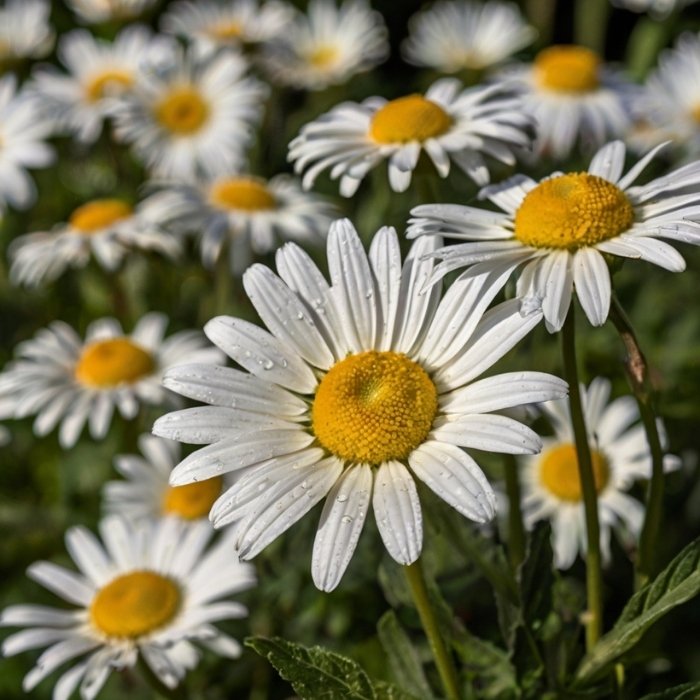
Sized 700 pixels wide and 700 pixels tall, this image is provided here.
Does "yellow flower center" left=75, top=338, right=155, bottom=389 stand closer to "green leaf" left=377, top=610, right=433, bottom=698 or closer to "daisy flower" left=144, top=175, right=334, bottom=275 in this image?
"daisy flower" left=144, top=175, right=334, bottom=275

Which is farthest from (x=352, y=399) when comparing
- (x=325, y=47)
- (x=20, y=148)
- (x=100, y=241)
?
(x=325, y=47)

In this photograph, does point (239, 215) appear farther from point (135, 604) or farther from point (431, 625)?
point (431, 625)

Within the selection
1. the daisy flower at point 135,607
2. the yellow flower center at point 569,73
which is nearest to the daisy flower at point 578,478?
the daisy flower at point 135,607

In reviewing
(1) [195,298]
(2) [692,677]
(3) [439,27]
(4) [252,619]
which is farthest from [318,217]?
(3) [439,27]

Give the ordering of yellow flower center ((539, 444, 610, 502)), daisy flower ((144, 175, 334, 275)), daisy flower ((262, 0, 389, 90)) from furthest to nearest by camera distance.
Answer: daisy flower ((262, 0, 389, 90)) < daisy flower ((144, 175, 334, 275)) < yellow flower center ((539, 444, 610, 502))

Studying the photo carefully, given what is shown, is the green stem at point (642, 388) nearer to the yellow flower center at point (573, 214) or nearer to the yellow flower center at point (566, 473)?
the yellow flower center at point (573, 214)

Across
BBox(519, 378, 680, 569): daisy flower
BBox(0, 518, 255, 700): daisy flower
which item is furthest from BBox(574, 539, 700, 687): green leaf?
BBox(0, 518, 255, 700): daisy flower
